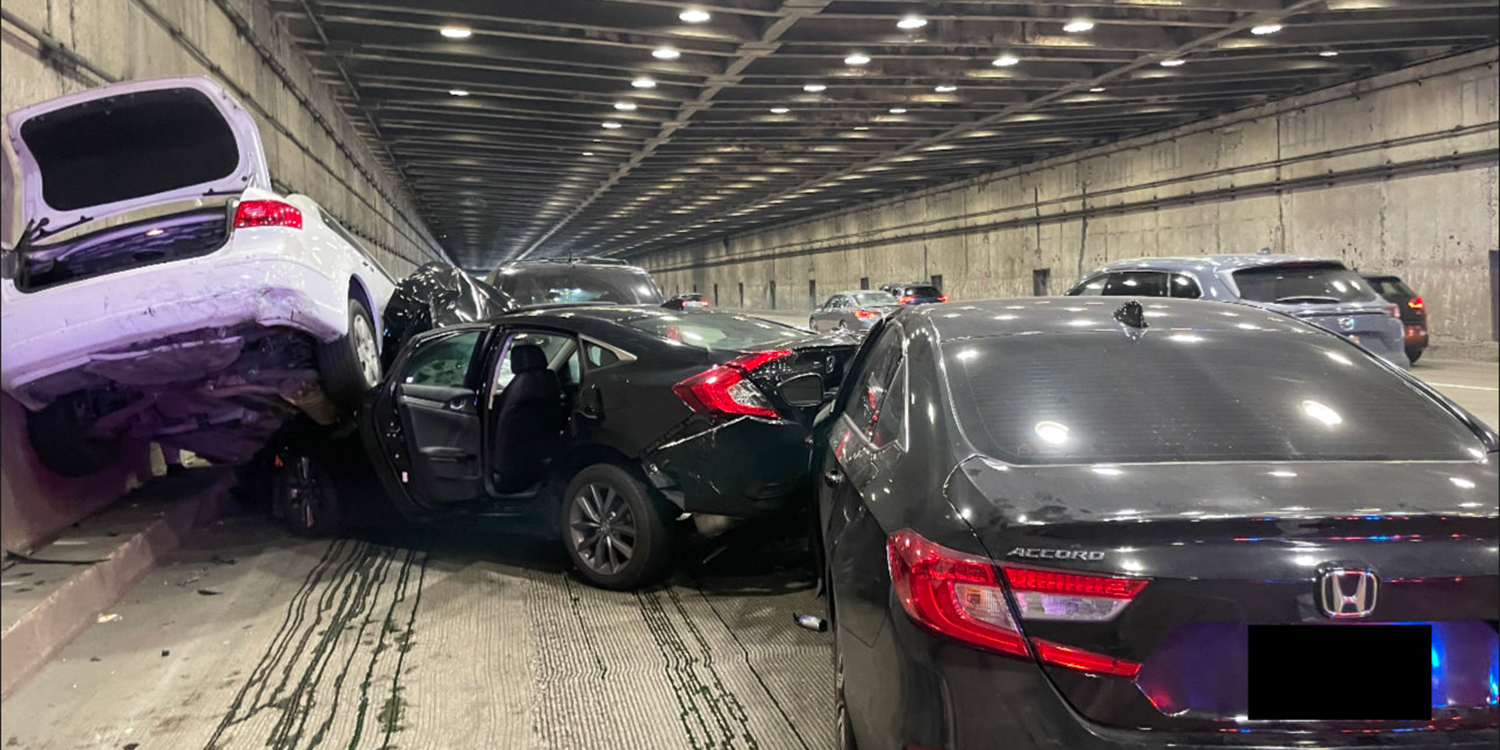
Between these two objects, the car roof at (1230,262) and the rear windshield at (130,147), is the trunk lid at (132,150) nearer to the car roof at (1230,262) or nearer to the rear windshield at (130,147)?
the rear windshield at (130,147)

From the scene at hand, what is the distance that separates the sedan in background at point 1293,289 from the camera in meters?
8.09

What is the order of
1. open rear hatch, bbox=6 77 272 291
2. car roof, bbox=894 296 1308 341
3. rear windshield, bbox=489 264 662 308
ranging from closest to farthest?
car roof, bbox=894 296 1308 341 → open rear hatch, bbox=6 77 272 291 → rear windshield, bbox=489 264 662 308

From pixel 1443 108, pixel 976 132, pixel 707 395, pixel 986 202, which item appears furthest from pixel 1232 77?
pixel 707 395

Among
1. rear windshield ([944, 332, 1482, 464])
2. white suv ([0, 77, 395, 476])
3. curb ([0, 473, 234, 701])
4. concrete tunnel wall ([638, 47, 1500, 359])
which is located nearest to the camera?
rear windshield ([944, 332, 1482, 464])

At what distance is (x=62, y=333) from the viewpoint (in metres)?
4.93

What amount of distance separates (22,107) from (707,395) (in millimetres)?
3671

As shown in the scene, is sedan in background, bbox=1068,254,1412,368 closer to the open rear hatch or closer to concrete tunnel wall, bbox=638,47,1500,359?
concrete tunnel wall, bbox=638,47,1500,359

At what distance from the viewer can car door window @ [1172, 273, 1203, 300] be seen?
9332mm

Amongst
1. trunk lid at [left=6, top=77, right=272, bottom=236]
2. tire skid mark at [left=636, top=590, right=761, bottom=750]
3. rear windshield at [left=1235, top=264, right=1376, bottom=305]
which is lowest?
tire skid mark at [left=636, top=590, right=761, bottom=750]

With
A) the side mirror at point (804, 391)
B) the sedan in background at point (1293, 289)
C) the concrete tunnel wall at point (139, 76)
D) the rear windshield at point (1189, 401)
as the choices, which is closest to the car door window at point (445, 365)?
the concrete tunnel wall at point (139, 76)

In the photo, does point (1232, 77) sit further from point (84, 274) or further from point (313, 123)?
point (84, 274)

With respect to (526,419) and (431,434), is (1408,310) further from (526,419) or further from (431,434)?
(431,434)

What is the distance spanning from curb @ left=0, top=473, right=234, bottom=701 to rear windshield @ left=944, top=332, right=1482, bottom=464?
308cm

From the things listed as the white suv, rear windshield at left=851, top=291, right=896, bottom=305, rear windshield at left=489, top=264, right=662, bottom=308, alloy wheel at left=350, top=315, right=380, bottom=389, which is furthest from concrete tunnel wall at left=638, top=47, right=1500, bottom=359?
the white suv
